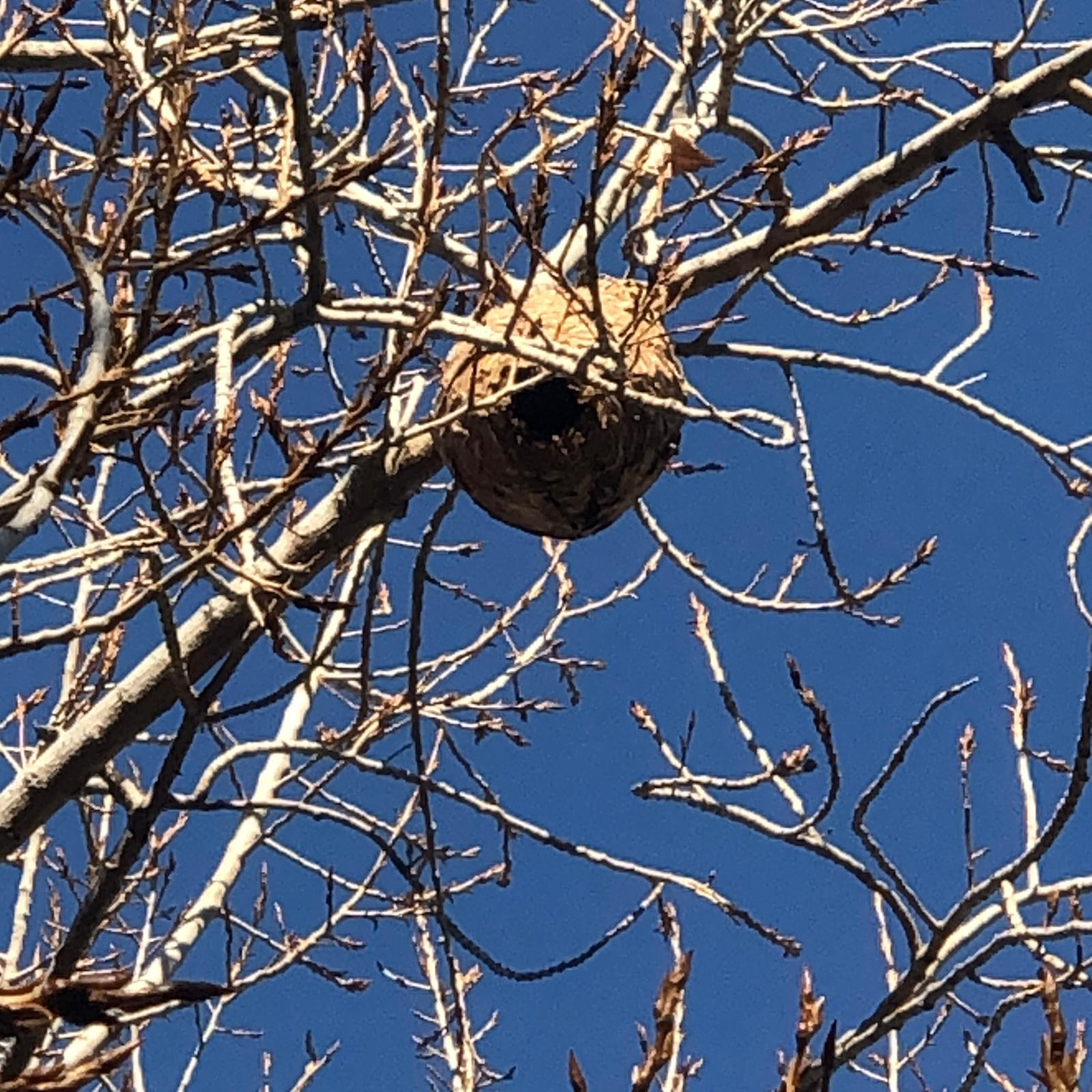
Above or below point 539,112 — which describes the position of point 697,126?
above

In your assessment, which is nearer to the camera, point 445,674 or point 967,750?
point 967,750

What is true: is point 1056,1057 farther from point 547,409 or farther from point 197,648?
point 197,648

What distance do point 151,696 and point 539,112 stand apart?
1.28m

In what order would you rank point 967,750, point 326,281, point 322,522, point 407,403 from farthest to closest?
point 407,403 < point 967,750 < point 322,522 < point 326,281

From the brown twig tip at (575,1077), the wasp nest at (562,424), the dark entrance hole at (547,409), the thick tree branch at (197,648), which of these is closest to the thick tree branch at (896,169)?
the wasp nest at (562,424)

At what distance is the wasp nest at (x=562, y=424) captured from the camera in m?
2.40

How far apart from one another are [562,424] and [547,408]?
4cm

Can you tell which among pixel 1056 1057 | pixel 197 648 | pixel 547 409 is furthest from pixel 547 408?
pixel 1056 1057

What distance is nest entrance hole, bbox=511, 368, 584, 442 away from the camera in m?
2.43

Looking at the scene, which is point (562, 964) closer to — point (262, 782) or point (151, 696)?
point (151, 696)

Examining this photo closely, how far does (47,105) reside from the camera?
218 cm

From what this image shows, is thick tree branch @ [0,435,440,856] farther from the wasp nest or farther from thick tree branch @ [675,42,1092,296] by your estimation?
thick tree branch @ [675,42,1092,296]

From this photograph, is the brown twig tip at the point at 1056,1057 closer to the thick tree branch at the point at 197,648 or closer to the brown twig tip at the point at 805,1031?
the brown twig tip at the point at 805,1031

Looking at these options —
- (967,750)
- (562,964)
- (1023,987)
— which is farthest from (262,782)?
(1023,987)
